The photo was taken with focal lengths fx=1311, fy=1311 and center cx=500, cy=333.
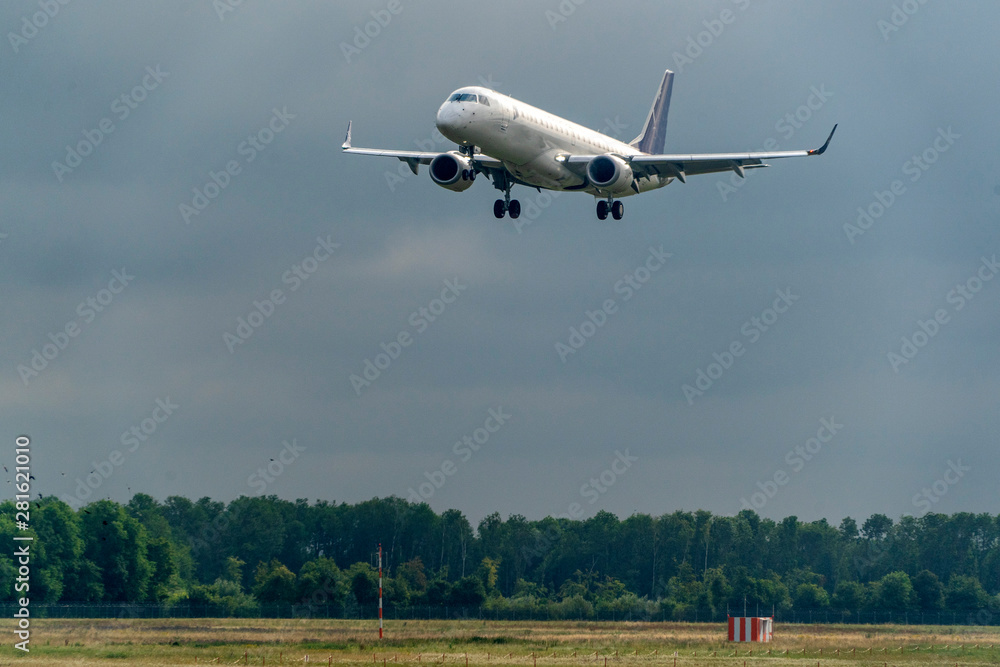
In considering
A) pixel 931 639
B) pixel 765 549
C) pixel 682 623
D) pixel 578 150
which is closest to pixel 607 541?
pixel 765 549

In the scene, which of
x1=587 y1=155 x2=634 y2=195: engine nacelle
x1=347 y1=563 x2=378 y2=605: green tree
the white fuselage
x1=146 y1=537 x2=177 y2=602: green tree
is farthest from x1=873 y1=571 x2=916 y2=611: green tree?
x1=146 y1=537 x2=177 y2=602: green tree

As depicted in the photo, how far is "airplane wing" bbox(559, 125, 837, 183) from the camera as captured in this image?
6547cm

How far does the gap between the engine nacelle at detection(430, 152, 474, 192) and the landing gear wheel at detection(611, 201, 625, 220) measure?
9381mm

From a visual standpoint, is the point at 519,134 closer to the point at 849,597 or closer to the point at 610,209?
the point at 610,209

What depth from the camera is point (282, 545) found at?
5443 inches

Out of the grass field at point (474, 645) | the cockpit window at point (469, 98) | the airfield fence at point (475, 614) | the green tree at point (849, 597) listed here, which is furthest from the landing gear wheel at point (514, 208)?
the green tree at point (849, 597)

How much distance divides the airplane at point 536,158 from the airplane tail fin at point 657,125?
16.1 m

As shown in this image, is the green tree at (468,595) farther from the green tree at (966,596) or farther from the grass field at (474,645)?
the green tree at (966,596)

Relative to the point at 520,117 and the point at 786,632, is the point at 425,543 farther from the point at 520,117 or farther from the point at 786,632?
the point at 520,117

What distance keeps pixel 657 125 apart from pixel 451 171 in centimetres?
3286

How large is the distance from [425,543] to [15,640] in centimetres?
7716

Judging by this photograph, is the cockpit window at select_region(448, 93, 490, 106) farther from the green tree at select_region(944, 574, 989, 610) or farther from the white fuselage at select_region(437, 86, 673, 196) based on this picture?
the green tree at select_region(944, 574, 989, 610)

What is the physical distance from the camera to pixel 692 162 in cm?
6800

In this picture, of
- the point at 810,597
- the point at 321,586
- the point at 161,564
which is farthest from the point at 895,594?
the point at 161,564
